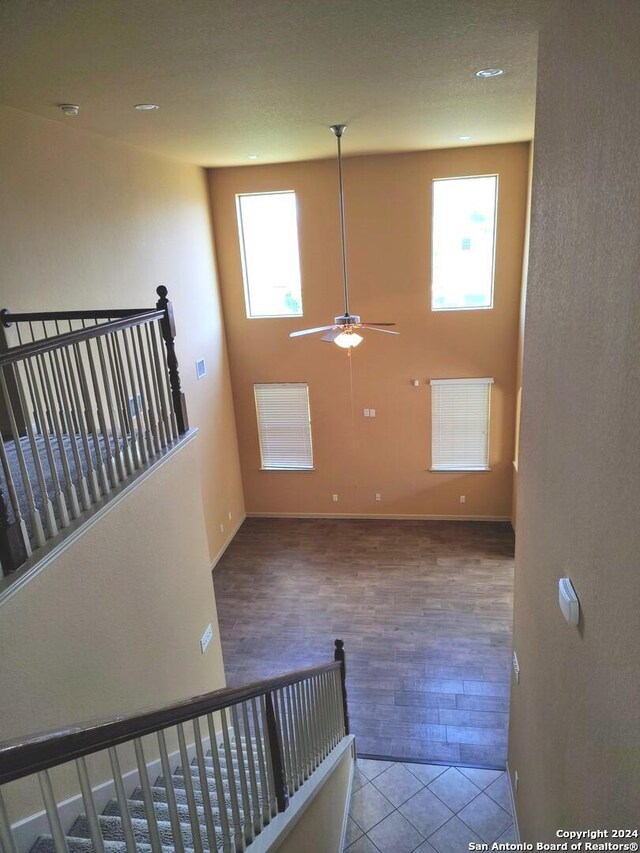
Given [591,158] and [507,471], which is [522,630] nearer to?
[591,158]

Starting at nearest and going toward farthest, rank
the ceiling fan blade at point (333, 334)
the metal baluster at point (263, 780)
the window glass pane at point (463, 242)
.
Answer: the metal baluster at point (263, 780) < the ceiling fan blade at point (333, 334) < the window glass pane at point (463, 242)

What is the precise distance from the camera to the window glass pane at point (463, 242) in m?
8.40

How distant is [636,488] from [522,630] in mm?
2595

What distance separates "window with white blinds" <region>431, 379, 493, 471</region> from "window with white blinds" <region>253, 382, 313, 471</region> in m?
2.20

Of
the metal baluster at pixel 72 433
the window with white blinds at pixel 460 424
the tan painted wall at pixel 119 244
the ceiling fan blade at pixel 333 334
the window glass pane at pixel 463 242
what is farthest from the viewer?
the window with white blinds at pixel 460 424

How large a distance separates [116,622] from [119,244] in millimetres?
4379

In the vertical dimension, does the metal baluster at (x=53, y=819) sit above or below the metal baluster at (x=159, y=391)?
below

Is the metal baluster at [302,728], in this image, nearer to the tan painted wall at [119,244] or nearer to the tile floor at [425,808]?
the tile floor at [425,808]

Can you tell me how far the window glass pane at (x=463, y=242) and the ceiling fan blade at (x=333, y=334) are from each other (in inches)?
119

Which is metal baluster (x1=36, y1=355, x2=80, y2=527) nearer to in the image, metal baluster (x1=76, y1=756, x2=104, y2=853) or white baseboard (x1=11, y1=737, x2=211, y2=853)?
white baseboard (x1=11, y1=737, x2=211, y2=853)

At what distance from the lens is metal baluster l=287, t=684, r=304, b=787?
3311 millimetres

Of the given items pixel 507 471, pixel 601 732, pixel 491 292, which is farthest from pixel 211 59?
pixel 507 471

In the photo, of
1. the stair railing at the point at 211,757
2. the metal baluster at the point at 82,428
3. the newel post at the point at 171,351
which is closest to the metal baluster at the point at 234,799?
the stair railing at the point at 211,757

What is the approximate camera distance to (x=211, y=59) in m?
3.56
